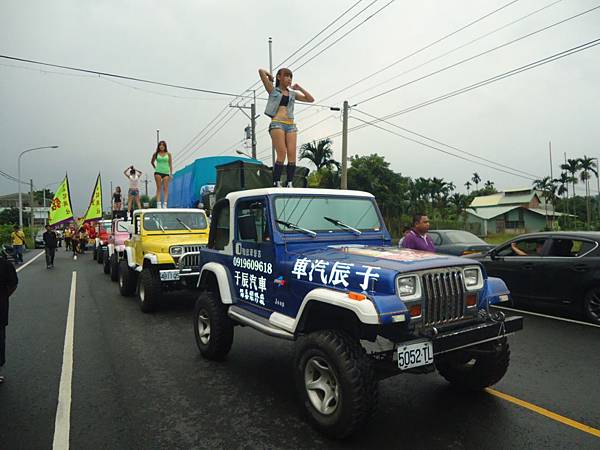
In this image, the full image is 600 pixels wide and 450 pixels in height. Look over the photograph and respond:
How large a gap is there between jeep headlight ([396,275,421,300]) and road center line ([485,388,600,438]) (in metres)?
1.67

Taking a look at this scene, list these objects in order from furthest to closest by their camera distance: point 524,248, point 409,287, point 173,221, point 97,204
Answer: point 97,204 < point 173,221 < point 524,248 < point 409,287

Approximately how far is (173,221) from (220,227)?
4.13m

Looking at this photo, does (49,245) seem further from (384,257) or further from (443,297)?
(443,297)

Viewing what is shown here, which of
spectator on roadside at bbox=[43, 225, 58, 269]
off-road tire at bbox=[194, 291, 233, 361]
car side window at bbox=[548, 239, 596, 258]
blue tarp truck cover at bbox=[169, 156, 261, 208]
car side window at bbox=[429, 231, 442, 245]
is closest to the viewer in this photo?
off-road tire at bbox=[194, 291, 233, 361]

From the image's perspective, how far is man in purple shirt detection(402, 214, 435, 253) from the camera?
Answer: 6199 millimetres

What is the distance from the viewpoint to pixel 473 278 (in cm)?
374

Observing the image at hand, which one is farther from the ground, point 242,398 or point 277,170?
point 277,170

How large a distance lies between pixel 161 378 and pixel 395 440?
267 cm

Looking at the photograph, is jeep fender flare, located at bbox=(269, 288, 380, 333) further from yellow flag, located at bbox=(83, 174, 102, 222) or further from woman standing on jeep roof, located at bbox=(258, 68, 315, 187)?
yellow flag, located at bbox=(83, 174, 102, 222)

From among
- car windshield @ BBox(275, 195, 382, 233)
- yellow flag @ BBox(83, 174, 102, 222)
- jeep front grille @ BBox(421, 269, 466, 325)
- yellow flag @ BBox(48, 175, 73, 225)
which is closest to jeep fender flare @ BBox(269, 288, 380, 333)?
jeep front grille @ BBox(421, 269, 466, 325)

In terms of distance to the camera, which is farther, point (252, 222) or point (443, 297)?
point (252, 222)

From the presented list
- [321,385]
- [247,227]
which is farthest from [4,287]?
[321,385]

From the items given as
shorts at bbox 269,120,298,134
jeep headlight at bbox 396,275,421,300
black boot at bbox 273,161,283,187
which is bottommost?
jeep headlight at bbox 396,275,421,300

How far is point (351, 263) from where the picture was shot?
3.54 m
